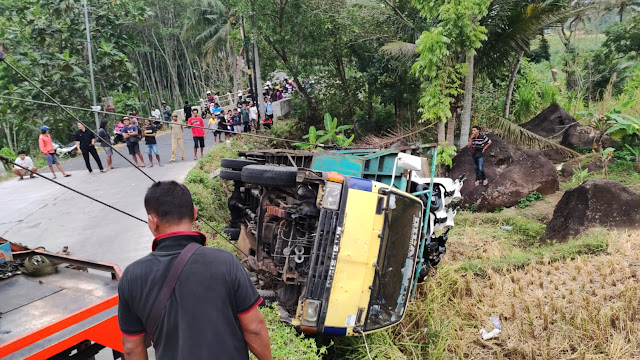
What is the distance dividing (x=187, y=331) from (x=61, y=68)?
1727cm

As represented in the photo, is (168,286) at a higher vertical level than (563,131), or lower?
lower

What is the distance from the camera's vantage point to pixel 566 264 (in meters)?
6.95

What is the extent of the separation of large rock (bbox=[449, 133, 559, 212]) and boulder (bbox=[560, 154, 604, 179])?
1856 mm

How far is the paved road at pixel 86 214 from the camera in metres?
7.61

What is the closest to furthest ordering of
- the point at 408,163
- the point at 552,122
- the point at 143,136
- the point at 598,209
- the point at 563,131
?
the point at 408,163 → the point at 598,209 → the point at 563,131 → the point at 143,136 → the point at 552,122

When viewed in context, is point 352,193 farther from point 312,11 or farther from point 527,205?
point 312,11

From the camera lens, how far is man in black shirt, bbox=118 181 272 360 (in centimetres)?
192

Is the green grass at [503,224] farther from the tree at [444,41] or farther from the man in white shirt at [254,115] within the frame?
the man in white shirt at [254,115]

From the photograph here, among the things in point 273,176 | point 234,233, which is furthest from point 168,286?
point 234,233

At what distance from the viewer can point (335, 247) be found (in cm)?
428

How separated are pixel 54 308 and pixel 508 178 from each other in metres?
10.9

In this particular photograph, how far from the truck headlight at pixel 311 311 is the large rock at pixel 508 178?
333 inches

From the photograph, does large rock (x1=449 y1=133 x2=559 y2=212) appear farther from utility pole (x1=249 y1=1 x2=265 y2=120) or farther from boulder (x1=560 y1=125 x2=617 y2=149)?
utility pole (x1=249 y1=1 x2=265 y2=120)

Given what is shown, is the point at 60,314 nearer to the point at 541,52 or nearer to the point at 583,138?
the point at 583,138
